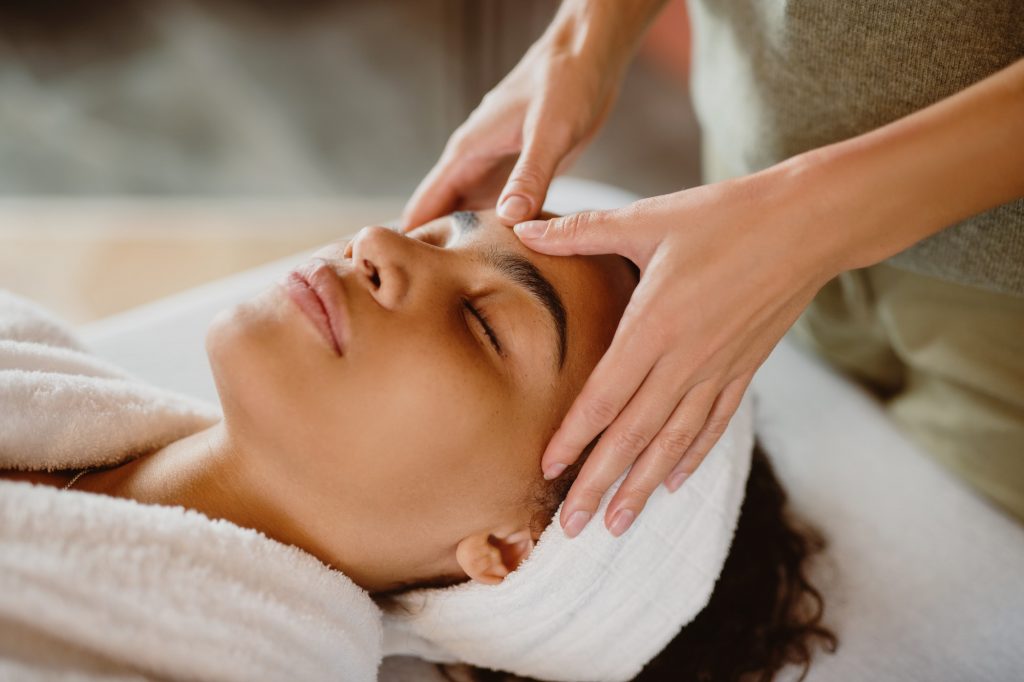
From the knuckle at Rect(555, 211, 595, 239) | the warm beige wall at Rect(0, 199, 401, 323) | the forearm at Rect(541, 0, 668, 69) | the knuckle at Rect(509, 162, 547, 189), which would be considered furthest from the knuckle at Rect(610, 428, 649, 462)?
the warm beige wall at Rect(0, 199, 401, 323)

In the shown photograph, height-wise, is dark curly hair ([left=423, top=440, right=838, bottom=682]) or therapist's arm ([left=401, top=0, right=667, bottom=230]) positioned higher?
therapist's arm ([left=401, top=0, right=667, bottom=230])

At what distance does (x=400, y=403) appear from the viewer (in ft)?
2.62

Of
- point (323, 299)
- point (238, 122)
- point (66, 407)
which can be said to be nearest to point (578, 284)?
point (323, 299)

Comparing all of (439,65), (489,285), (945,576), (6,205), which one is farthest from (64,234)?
(945,576)

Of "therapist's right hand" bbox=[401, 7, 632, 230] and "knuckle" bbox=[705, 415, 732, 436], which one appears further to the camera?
"therapist's right hand" bbox=[401, 7, 632, 230]

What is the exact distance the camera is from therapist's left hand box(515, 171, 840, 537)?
0.80 m

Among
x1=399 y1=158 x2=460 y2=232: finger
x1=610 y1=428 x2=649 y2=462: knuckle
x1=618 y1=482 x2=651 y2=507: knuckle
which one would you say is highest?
x1=399 y1=158 x2=460 y2=232: finger

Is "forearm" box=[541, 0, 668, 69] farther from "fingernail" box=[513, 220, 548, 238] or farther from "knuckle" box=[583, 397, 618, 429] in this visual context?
"knuckle" box=[583, 397, 618, 429]

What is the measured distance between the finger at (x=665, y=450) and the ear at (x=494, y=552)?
0.42 feet

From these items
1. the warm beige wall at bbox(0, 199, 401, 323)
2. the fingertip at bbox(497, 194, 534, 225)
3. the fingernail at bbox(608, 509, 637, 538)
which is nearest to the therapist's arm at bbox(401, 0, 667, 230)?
the fingertip at bbox(497, 194, 534, 225)

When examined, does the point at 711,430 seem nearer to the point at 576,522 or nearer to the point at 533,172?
the point at 576,522

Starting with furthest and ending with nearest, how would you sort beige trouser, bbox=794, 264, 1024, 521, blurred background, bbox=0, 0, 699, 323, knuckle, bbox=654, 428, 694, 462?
1. blurred background, bbox=0, 0, 699, 323
2. beige trouser, bbox=794, 264, 1024, 521
3. knuckle, bbox=654, 428, 694, 462

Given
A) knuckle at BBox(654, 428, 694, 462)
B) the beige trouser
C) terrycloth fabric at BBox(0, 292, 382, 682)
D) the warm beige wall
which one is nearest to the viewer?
terrycloth fabric at BBox(0, 292, 382, 682)

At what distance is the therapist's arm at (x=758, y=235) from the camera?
31.3 inches
